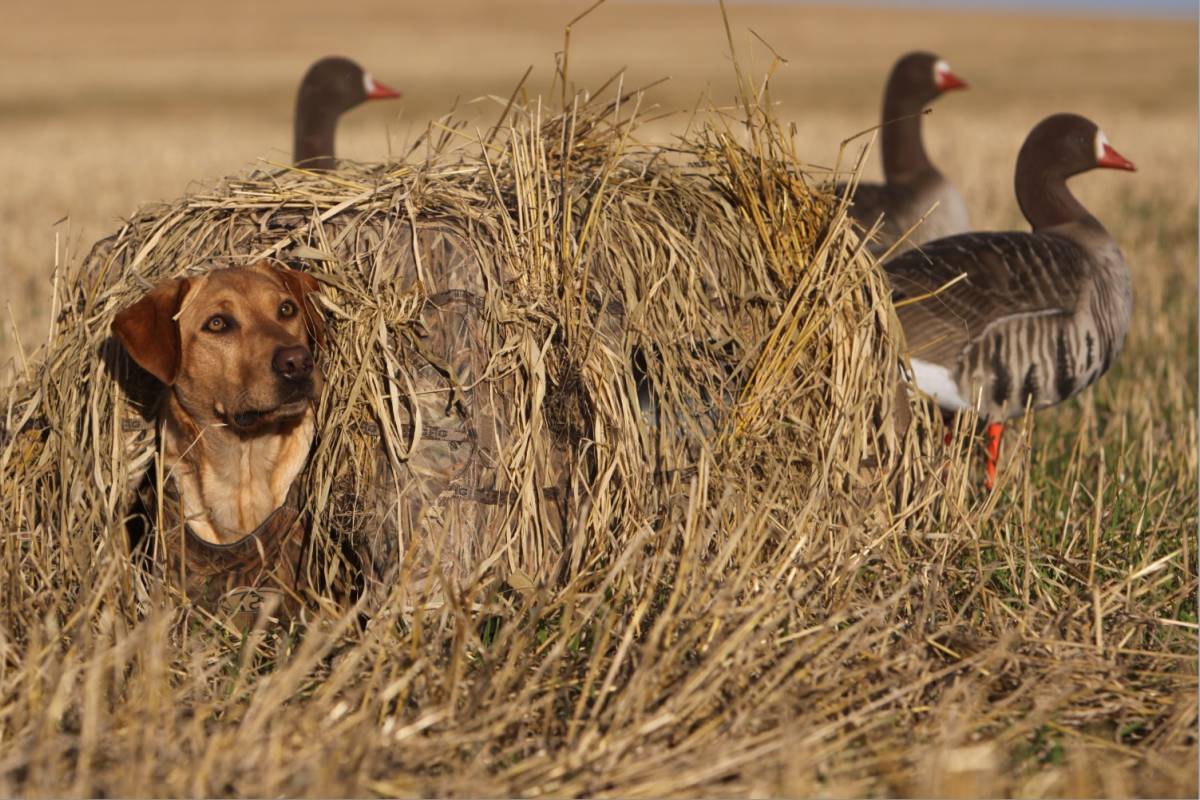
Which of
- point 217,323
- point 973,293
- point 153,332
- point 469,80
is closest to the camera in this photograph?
point 153,332

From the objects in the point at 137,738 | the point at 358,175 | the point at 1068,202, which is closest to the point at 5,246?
the point at 358,175

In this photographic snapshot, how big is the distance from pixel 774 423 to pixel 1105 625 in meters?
1.26

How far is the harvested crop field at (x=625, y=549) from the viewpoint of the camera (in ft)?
11.0

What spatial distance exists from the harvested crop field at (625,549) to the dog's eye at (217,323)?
0.37m

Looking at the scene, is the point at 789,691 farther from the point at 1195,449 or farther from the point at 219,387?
the point at 1195,449


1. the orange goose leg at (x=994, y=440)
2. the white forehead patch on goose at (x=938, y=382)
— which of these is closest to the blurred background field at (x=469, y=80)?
the white forehead patch on goose at (x=938, y=382)

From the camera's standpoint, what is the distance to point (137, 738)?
323cm

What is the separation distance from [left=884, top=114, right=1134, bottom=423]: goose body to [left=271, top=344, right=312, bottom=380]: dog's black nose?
270cm

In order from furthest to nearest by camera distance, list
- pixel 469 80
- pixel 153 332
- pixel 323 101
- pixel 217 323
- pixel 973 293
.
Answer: pixel 469 80
pixel 323 101
pixel 973 293
pixel 217 323
pixel 153 332

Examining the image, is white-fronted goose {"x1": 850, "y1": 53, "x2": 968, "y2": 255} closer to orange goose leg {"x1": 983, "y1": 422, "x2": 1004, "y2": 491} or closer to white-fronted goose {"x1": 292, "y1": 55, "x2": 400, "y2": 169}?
orange goose leg {"x1": 983, "y1": 422, "x2": 1004, "y2": 491}

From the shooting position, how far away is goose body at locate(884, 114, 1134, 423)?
609cm

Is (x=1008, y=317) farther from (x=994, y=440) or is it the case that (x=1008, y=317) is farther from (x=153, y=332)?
(x=153, y=332)

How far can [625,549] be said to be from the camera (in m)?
4.41

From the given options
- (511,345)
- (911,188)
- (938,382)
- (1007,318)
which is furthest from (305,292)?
(911,188)
